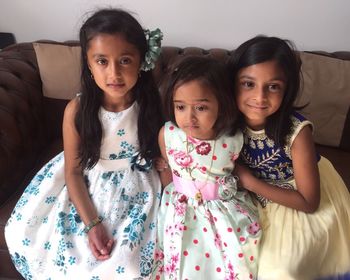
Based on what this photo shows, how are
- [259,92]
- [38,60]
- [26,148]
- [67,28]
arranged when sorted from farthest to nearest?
[67,28], [38,60], [26,148], [259,92]

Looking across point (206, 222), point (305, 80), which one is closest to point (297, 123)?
point (206, 222)

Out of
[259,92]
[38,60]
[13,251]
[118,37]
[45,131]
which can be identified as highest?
[118,37]

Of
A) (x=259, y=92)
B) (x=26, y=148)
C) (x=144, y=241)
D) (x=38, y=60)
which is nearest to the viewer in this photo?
(x=259, y=92)

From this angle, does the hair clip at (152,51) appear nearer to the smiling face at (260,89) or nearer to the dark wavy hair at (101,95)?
the dark wavy hair at (101,95)

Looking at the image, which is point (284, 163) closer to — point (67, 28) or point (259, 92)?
point (259, 92)

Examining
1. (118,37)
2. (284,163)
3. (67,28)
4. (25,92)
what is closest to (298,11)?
(284,163)

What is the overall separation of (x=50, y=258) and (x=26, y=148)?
54 cm

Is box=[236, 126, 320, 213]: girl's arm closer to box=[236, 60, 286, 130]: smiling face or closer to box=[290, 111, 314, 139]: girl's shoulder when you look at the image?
box=[290, 111, 314, 139]: girl's shoulder

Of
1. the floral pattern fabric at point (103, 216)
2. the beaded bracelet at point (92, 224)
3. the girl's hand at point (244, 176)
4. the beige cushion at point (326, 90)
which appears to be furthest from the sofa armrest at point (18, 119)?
the beige cushion at point (326, 90)

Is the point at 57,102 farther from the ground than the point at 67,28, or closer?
closer

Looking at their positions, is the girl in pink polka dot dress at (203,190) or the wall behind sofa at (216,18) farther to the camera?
the wall behind sofa at (216,18)

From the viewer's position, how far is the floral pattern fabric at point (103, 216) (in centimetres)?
113

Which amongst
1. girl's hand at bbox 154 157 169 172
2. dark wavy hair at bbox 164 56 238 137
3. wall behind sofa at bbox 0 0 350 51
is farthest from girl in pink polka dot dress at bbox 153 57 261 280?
wall behind sofa at bbox 0 0 350 51

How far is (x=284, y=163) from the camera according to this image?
1211mm
